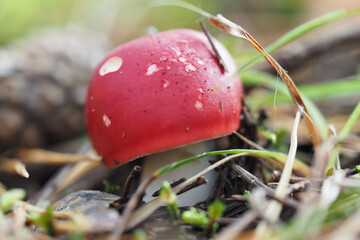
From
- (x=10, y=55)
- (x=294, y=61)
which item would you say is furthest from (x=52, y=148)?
(x=294, y=61)

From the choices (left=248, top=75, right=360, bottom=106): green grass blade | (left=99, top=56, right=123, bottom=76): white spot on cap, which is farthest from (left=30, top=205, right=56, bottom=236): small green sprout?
(left=248, top=75, right=360, bottom=106): green grass blade

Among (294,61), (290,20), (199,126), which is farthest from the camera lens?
(290,20)

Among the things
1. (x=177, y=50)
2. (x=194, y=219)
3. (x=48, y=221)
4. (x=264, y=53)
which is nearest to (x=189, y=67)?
(x=177, y=50)

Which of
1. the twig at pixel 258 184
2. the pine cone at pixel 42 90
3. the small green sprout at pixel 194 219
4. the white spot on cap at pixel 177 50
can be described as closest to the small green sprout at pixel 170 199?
the small green sprout at pixel 194 219

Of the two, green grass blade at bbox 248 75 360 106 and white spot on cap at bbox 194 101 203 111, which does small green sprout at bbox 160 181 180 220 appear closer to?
white spot on cap at bbox 194 101 203 111

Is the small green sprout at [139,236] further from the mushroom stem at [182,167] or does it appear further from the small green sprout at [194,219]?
the mushroom stem at [182,167]

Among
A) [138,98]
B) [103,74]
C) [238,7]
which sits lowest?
[138,98]

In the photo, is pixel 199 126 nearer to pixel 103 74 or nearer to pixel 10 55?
pixel 103 74
